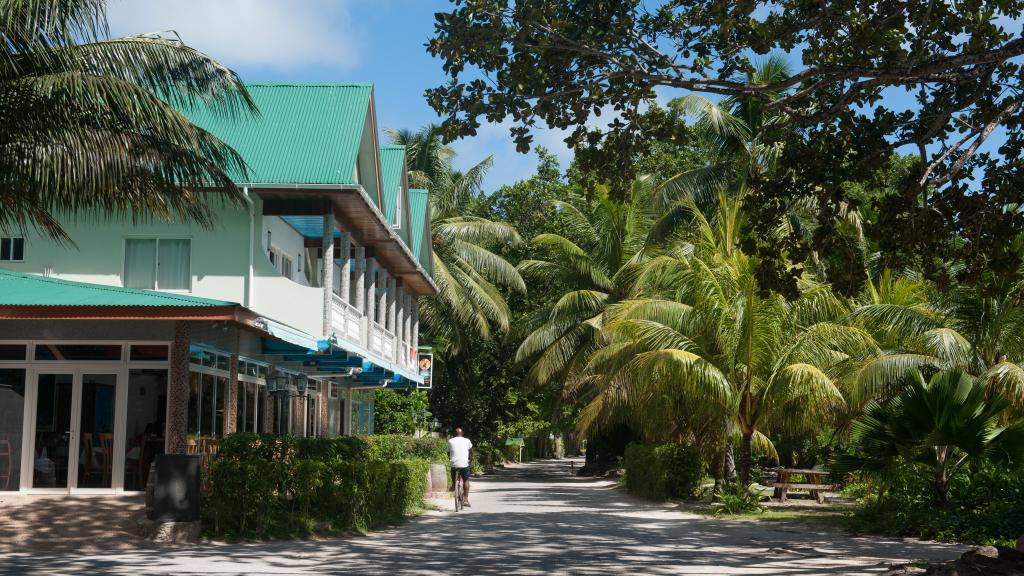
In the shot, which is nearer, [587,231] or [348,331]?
[348,331]

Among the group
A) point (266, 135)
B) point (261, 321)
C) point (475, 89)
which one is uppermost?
point (266, 135)

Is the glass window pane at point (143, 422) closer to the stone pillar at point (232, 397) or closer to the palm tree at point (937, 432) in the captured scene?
the stone pillar at point (232, 397)

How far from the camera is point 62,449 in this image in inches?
741

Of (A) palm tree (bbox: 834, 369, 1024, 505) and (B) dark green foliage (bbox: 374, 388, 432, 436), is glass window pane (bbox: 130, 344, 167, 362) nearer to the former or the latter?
(A) palm tree (bbox: 834, 369, 1024, 505)

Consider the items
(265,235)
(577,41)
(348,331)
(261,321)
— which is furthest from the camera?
(348,331)

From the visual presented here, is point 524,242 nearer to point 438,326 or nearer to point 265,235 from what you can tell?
point 438,326

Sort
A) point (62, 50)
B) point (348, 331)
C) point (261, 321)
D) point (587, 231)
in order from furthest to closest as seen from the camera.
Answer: point (587, 231)
point (348, 331)
point (261, 321)
point (62, 50)

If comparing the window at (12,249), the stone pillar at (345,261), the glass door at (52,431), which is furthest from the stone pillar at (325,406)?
the glass door at (52,431)

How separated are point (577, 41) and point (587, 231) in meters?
28.0

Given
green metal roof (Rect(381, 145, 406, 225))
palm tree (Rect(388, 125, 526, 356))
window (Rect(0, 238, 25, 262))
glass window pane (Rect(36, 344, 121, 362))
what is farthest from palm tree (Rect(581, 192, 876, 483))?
palm tree (Rect(388, 125, 526, 356))

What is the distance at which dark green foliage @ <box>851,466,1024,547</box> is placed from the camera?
1495 centimetres

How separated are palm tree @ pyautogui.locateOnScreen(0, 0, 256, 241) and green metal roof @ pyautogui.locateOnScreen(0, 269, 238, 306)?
2152 mm

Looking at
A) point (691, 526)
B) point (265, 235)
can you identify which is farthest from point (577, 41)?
point (265, 235)

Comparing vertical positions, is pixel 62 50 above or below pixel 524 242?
below
